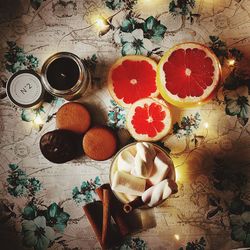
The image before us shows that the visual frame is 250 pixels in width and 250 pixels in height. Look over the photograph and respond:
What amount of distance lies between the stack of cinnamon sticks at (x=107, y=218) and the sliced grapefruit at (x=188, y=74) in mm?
386

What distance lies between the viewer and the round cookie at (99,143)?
52.0 inches

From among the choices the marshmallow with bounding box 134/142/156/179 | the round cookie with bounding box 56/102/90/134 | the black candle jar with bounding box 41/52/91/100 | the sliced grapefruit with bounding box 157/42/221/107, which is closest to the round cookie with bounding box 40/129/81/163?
the round cookie with bounding box 56/102/90/134

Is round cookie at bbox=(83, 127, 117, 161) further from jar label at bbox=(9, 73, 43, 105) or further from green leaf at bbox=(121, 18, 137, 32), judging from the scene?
green leaf at bbox=(121, 18, 137, 32)

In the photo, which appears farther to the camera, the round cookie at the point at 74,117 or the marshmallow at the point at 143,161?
the round cookie at the point at 74,117

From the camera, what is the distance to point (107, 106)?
1.38 metres

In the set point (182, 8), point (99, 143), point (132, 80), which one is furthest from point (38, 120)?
point (182, 8)

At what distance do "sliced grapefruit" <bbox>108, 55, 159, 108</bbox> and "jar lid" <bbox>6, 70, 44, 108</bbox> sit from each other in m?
0.26

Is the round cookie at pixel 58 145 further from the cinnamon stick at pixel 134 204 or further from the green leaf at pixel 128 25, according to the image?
the green leaf at pixel 128 25

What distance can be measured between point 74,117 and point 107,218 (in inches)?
14.2

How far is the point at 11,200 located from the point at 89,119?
0.42 meters

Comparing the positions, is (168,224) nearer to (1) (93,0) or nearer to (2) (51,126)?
Result: (2) (51,126)

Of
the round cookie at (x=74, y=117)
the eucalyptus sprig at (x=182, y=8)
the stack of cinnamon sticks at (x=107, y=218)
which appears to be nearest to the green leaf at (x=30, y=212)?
the stack of cinnamon sticks at (x=107, y=218)

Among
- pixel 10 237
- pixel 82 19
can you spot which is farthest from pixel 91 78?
pixel 10 237

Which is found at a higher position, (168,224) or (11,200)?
(11,200)
